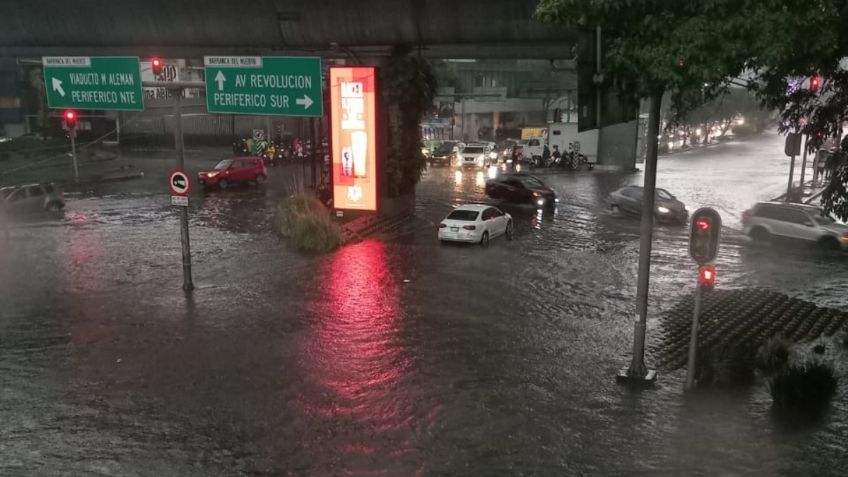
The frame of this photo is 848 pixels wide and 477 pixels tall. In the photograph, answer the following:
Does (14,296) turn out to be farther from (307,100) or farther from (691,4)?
(691,4)

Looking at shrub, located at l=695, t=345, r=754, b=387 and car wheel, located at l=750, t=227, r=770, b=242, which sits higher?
car wheel, located at l=750, t=227, r=770, b=242

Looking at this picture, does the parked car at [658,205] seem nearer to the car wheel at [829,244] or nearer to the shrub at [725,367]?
the car wheel at [829,244]

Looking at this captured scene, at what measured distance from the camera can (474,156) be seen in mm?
50312

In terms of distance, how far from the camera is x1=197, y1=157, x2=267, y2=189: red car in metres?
35.6

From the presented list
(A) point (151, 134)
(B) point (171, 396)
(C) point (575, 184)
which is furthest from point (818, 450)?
(A) point (151, 134)

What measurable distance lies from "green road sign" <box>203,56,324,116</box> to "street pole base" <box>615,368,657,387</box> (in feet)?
32.9

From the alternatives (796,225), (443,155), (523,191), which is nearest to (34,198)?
(523,191)

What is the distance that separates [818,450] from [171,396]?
9.16 m

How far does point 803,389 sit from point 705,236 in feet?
8.88

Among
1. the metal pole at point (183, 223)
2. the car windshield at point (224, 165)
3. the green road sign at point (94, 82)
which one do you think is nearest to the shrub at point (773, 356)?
the metal pole at point (183, 223)

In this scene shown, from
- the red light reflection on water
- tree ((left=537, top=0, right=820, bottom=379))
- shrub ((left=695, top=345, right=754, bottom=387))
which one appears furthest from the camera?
shrub ((left=695, top=345, right=754, bottom=387))

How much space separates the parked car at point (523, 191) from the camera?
30766mm

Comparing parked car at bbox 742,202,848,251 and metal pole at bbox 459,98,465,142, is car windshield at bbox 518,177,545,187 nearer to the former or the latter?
parked car at bbox 742,202,848,251

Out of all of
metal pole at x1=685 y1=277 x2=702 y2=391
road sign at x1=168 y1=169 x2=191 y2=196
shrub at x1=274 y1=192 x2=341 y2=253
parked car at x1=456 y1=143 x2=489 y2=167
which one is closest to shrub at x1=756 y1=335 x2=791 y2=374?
metal pole at x1=685 y1=277 x2=702 y2=391
